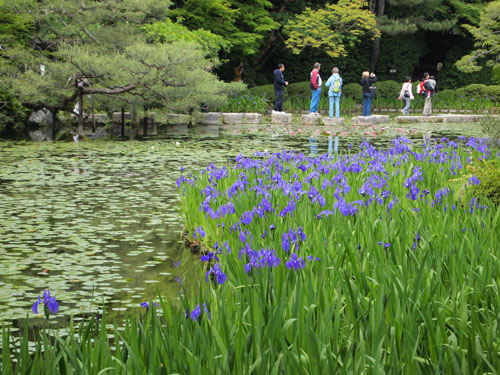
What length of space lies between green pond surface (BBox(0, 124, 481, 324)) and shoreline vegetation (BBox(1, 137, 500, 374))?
1.00 feet

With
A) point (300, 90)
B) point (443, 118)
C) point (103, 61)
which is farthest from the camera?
point (300, 90)

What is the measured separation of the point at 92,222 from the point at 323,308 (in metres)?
3.88

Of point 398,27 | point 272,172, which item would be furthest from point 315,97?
point 272,172

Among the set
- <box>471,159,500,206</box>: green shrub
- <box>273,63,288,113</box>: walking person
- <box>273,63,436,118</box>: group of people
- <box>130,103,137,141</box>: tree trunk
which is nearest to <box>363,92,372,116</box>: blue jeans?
<box>273,63,436,118</box>: group of people

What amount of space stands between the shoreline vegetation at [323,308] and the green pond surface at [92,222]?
31 cm

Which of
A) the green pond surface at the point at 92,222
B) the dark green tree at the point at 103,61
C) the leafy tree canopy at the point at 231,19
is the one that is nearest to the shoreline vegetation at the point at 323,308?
the green pond surface at the point at 92,222

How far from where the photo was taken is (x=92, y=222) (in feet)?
20.2

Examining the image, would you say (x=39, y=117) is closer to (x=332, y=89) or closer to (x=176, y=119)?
(x=176, y=119)

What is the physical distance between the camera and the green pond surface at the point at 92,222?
4.25 meters

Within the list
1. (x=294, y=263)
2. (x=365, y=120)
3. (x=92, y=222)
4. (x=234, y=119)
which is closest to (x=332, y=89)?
(x=365, y=120)

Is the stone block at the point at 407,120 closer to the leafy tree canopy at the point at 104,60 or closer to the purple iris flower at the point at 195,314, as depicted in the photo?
the leafy tree canopy at the point at 104,60

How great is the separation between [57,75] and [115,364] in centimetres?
1273

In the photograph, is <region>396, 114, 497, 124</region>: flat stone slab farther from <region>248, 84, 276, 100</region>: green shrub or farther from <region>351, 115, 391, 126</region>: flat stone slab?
<region>248, 84, 276, 100</region>: green shrub

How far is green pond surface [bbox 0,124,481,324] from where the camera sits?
425 centimetres
